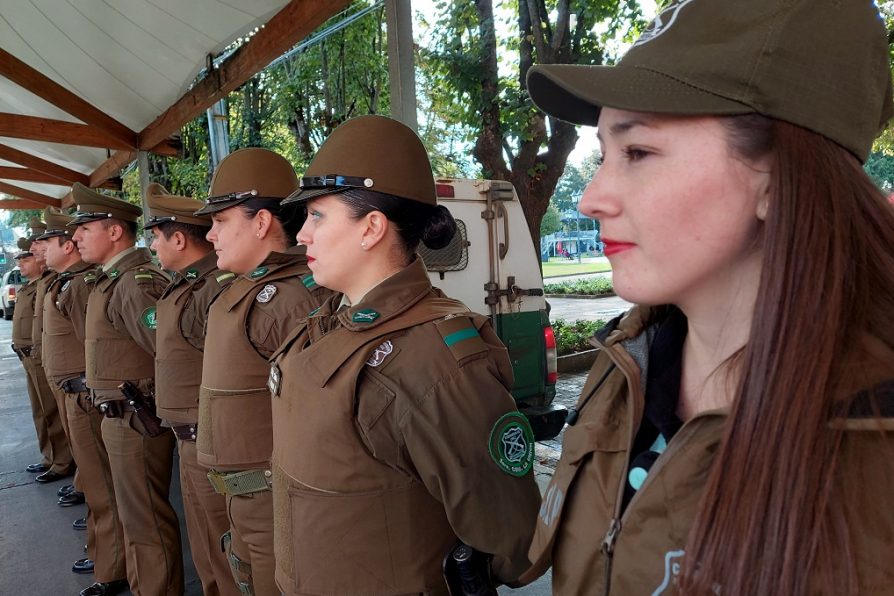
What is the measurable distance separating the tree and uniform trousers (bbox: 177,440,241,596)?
19.0 ft

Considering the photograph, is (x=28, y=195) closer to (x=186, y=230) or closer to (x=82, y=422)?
(x=82, y=422)

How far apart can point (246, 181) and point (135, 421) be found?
5.26ft

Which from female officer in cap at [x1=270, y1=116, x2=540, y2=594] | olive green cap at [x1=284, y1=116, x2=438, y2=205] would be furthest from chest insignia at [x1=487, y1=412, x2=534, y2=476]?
olive green cap at [x1=284, y1=116, x2=438, y2=205]

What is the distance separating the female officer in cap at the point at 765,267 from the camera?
0.68m

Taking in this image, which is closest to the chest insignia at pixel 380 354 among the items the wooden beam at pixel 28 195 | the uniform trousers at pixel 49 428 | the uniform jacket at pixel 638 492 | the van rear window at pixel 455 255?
the uniform jacket at pixel 638 492

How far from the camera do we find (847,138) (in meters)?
0.72

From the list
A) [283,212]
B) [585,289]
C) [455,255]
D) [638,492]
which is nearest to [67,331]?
[283,212]

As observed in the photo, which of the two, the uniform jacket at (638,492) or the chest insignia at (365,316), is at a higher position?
the chest insignia at (365,316)

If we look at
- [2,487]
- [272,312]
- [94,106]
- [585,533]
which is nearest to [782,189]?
[585,533]

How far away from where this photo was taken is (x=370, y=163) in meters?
1.75

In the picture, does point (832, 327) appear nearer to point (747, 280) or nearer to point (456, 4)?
point (747, 280)

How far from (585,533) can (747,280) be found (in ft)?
1.53

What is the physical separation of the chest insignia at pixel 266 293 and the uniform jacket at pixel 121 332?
52.4 inches

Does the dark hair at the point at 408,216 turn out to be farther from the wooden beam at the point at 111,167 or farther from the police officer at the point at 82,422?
the wooden beam at the point at 111,167
